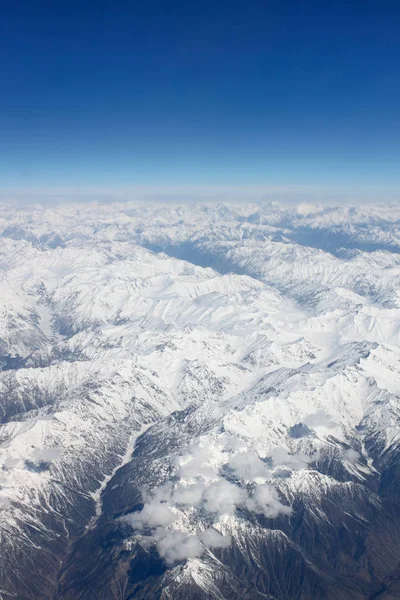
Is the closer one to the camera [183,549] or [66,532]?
[183,549]

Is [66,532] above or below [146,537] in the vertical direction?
below

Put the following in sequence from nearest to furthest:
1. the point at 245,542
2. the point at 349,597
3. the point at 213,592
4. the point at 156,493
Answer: the point at 213,592 < the point at 349,597 < the point at 245,542 < the point at 156,493

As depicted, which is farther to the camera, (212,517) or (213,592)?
(212,517)

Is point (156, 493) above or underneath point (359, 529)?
above

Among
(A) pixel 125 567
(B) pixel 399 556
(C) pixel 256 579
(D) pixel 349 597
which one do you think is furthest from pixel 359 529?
(A) pixel 125 567

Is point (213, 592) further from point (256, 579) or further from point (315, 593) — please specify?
point (315, 593)

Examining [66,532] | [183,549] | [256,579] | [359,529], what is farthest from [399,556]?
[66,532]

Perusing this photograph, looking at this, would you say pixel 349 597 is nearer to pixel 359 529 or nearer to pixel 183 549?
pixel 359 529

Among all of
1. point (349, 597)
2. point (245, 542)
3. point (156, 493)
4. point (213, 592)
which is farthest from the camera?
point (156, 493)
